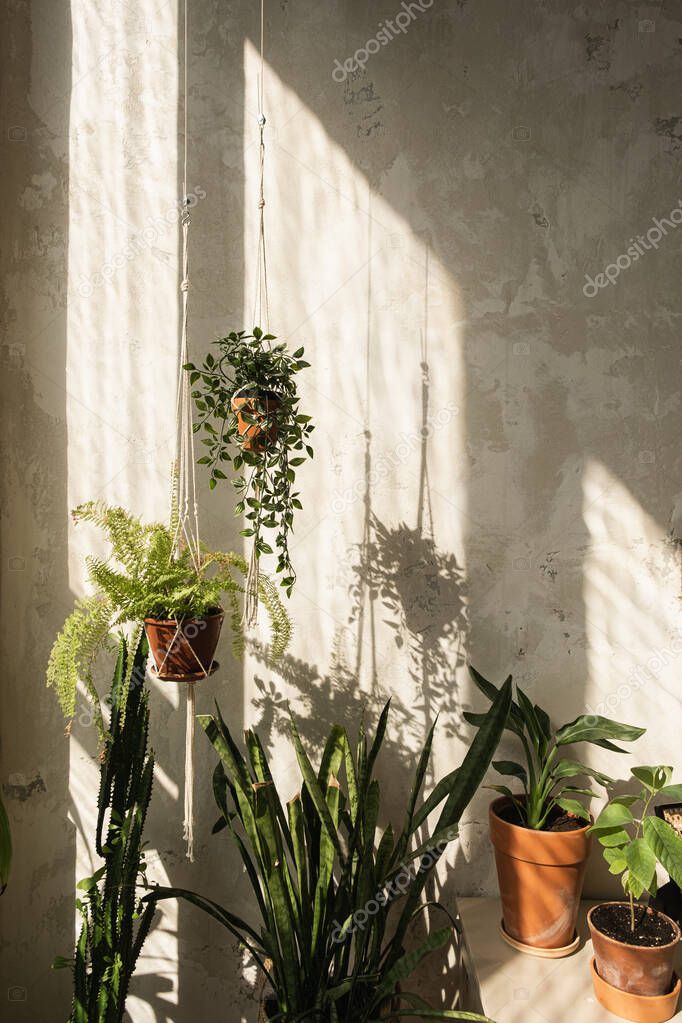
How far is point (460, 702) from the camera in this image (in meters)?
2.27

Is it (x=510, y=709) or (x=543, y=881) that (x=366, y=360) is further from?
(x=543, y=881)

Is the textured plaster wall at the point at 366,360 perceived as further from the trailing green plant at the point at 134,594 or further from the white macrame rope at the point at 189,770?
the trailing green plant at the point at 134,594

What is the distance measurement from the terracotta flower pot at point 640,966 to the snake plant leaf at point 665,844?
0.18 m

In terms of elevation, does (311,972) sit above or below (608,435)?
below

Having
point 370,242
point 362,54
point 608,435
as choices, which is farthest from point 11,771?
point 362,54

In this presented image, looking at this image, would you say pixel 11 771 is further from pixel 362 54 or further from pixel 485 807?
pixel 362 54

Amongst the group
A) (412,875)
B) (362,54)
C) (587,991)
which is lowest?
(587,991)

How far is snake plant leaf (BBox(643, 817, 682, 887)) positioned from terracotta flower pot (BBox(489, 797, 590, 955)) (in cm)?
24

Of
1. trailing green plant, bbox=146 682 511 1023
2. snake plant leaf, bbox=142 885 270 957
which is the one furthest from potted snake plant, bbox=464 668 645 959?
snake plant leaf, bbox=142 885 270 957

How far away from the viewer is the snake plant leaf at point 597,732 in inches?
79.9

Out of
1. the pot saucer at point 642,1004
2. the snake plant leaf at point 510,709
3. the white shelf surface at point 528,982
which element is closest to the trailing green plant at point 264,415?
the snake plant leaf at point 510,709

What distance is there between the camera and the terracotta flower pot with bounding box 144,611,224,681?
6.21 ft

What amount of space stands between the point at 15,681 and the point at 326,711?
0.96 metres

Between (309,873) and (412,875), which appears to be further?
(412,875)
